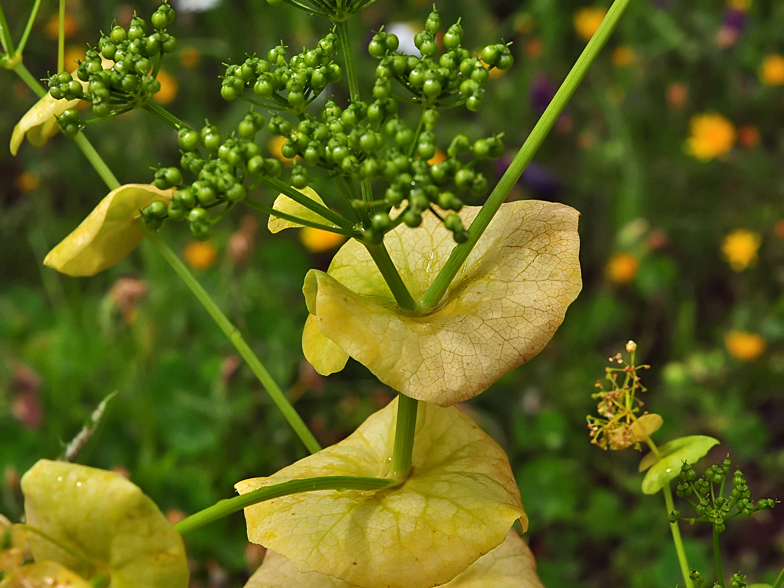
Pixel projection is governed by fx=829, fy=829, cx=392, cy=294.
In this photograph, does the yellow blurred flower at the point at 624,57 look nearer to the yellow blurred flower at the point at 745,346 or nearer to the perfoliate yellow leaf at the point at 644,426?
the yellow blurred flower at the point at 745,346

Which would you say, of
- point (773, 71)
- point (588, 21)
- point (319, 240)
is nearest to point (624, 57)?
point (588, 21)

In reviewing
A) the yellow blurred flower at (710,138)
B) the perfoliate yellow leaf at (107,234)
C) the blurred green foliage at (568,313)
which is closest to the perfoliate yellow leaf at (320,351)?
the perfoliate yellow leaf at (107,234)

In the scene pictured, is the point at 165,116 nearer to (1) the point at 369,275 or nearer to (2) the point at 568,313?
(1) the point at 369,275

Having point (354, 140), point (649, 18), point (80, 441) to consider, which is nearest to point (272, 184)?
point (354, 140)

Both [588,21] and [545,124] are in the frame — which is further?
[588,21]

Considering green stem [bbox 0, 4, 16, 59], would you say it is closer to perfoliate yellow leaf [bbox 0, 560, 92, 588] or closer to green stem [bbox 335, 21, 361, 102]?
green stem [bbox 335, 21, 361, 102]

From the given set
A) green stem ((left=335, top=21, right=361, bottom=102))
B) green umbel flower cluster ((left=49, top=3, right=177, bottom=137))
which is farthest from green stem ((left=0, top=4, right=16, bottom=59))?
green stem ((left=335, top=21, right=361, bottom=102))
